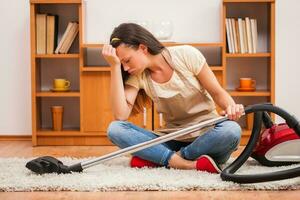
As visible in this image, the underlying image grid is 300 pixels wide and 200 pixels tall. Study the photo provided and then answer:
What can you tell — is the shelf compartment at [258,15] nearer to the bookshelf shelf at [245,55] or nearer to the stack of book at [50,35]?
the bookshelf shelf at [245,55]

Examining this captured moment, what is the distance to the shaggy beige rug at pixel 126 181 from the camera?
2.15 meters

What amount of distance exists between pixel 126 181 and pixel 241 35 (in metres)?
1.76

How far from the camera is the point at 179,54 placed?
257 cm

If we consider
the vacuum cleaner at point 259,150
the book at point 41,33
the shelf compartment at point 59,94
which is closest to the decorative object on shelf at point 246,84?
the shelf compartment at point 59,94

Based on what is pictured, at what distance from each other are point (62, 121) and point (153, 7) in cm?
94

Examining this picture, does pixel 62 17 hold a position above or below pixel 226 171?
above

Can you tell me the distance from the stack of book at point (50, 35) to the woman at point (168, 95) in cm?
124

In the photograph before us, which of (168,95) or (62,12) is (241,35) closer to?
(62,12)

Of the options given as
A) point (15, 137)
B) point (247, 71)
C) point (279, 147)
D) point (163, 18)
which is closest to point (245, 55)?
point (247, 71)

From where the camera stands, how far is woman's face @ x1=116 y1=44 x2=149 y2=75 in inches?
97.2

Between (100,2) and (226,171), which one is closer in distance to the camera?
(226,171)

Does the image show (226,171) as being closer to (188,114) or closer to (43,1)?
(188,114)

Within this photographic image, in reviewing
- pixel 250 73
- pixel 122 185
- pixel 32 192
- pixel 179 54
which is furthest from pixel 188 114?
pixel 250 73

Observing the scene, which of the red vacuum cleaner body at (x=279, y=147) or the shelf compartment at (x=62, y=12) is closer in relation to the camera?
the red vacuum cleaner body at (x=279, y=147)
